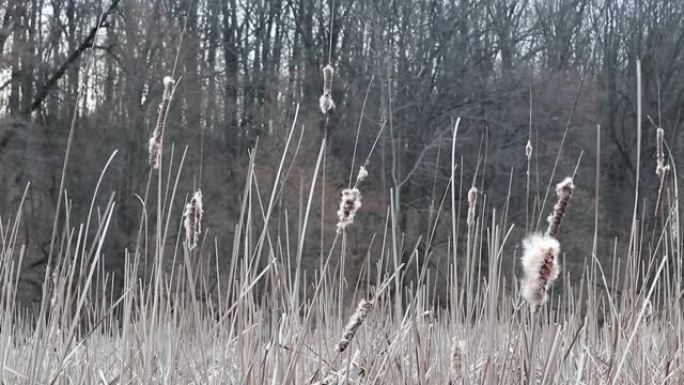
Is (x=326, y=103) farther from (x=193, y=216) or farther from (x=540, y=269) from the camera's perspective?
(x=540, y=269)

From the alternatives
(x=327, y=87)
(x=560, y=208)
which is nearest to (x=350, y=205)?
(x=327, y=87)

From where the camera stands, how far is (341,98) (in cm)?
1611

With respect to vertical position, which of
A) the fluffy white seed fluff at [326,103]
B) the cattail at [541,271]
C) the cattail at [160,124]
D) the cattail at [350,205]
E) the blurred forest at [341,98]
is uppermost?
the blurred forest at [341,98]

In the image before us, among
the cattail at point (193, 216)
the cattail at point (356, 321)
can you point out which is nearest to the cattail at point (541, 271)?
the cattail at point (356, 321)

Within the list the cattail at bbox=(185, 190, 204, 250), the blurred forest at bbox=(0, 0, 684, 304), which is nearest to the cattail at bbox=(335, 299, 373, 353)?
the cattail at bbox=(185, 190, 204, 250)

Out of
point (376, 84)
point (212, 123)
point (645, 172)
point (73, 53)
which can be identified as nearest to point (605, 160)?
point (645, 172)

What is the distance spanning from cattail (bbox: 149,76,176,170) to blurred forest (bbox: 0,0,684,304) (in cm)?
992

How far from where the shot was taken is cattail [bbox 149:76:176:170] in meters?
1.33

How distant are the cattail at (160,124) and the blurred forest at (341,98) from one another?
32.5ft

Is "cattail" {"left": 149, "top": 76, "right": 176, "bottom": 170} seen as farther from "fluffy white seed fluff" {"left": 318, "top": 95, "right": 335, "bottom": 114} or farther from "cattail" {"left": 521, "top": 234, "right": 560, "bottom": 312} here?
"cattail" {"left": 521, "top": 234, "right": 560, "bottom": 312}

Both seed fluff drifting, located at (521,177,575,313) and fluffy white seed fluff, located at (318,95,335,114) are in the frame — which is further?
fluffy white seed fluff, located at (318,95,335,114)

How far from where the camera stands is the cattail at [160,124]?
4.37ft

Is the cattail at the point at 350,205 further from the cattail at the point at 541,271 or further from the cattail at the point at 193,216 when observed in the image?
the cattail at the point at 541,271

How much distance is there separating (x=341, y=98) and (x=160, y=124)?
48.7 feet
